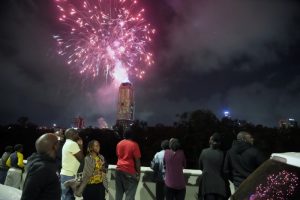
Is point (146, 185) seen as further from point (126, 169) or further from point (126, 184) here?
point (126, 169)

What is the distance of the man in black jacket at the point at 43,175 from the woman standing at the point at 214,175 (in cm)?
303

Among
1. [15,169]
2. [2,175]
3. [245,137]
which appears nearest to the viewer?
[245,137]

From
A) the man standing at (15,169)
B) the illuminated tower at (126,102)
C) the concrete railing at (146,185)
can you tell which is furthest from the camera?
the illuminated tower at (126,102)

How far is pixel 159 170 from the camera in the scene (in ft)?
27.3

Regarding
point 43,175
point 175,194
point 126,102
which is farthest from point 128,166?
point 126,102

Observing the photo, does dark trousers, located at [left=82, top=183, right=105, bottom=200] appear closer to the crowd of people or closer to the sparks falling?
the crowd of people

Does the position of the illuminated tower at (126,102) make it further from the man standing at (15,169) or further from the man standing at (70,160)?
the man standing at (70,160)

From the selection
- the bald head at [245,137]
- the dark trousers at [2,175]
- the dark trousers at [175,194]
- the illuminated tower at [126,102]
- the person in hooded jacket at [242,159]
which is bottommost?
the dark trousers at [175,194]

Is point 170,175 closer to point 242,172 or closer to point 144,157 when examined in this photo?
point 242,172

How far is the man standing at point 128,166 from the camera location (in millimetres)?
7840

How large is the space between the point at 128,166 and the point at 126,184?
0.37 metres

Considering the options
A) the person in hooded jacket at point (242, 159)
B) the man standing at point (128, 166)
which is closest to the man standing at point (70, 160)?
the man standing at point (128, 166)

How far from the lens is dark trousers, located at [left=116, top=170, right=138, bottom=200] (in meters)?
7.88

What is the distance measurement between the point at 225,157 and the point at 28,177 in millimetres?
3503
